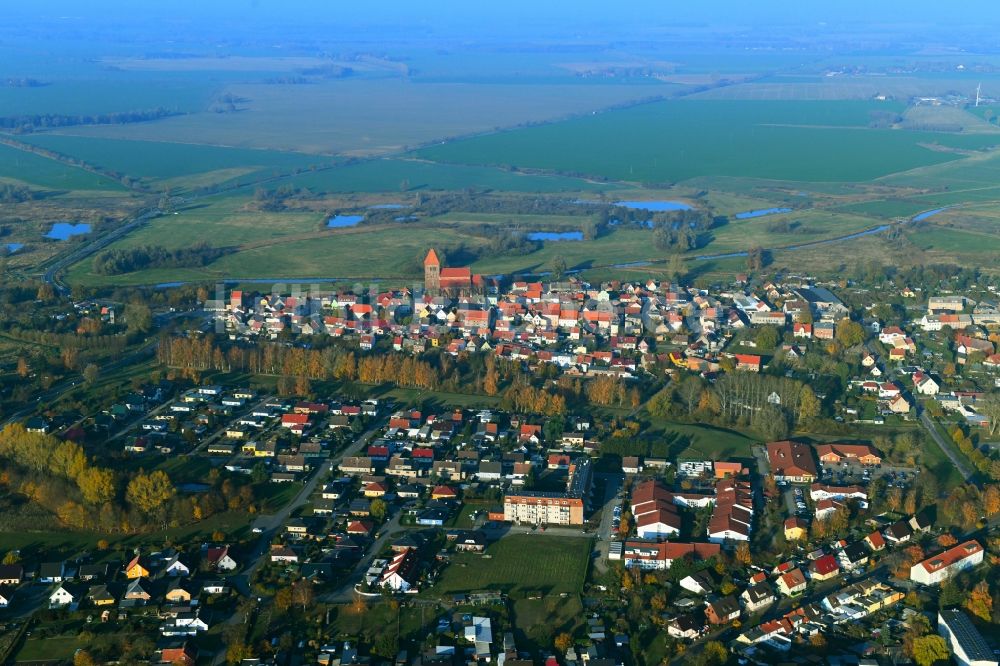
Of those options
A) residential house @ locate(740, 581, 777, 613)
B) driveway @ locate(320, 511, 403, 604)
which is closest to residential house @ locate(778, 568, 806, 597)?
residential house @ locate(740, 581, 777, 613)

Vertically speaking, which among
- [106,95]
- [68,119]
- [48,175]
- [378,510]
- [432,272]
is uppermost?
[106,95]

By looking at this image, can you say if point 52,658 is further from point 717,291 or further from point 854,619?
point 717,291

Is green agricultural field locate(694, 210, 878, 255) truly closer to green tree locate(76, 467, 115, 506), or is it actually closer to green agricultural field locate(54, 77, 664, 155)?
green tree locate(76, 467, 115, 506)

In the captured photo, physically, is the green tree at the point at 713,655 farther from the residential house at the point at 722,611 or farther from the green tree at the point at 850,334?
the green tree at the point at 850,334

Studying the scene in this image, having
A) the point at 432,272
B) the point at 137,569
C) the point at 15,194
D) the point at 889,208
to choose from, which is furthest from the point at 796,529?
the point at 15,194

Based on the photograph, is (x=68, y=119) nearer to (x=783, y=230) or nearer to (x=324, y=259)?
(x=324, y=259)

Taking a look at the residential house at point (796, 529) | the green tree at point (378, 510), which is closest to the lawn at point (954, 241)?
the residential house at point (796, 529)
